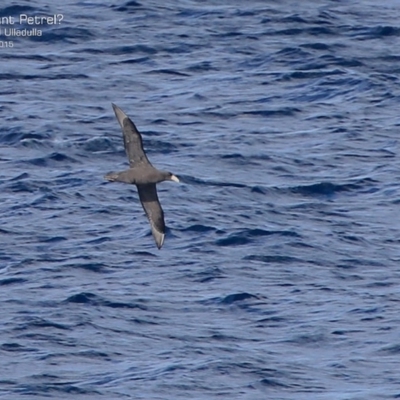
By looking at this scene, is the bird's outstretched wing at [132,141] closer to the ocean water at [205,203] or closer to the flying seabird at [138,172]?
the flying seabird at [138,172]

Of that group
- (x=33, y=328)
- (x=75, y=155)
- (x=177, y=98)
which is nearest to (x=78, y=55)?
(x=177, y=98)

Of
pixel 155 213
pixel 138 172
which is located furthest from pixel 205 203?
pixel 138 172

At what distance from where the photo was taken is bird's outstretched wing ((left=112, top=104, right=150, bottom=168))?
25.2m

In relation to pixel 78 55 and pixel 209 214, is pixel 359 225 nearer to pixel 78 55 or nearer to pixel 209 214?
pixel 209 214

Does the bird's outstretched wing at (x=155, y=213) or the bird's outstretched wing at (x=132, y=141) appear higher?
the bird's outstretched wing at (x=132, y=141)

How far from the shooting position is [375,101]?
39500 millimetres

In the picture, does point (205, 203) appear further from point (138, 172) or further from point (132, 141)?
point (138, 172)

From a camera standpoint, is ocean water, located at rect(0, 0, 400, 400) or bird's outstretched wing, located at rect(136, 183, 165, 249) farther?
ocean water, located at rect(0, 0, 400, 400)

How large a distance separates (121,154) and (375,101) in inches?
262

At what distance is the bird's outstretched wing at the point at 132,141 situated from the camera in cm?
2517

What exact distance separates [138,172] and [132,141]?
0.51 m

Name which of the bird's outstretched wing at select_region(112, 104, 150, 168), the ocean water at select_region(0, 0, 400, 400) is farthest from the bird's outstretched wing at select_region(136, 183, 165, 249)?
the ocean water at select_region(0, 0, 400, 400)

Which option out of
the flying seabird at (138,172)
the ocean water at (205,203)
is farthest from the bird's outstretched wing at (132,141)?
the ocean water at (205,203)

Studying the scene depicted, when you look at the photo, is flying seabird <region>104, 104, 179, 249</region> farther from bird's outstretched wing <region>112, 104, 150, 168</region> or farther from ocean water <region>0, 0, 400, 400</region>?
ocean water <region>0, 0, 400, 400</region>
